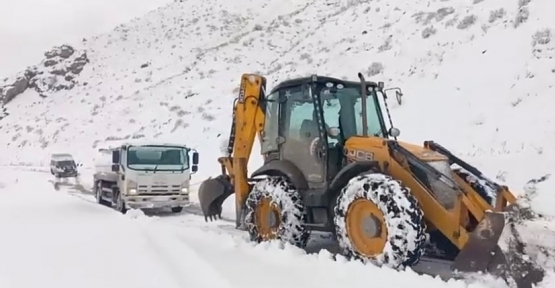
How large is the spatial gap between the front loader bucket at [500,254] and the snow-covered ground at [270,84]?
38 cm

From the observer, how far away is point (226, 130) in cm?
2412

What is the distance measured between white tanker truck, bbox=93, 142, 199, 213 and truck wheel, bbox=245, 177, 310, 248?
635 cm

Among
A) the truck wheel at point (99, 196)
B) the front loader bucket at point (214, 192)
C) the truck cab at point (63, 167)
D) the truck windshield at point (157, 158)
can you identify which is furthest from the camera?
the truck cab at point (63, 167)

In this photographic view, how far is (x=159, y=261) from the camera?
684 cm

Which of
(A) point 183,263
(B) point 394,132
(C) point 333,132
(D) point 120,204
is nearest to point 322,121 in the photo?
(C) point 333,132

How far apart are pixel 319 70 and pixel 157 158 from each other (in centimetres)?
1209

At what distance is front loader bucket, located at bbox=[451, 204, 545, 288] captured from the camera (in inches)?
207

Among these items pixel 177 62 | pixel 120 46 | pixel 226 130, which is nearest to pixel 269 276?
pixel 226 130

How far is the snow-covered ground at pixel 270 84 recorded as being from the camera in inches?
295

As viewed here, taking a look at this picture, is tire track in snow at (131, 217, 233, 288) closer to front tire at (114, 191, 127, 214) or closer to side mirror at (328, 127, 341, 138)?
side mirror at (328, 127, 341, 138)

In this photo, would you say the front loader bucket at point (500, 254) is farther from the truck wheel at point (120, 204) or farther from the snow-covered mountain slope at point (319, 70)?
the truck wheel at point (120, 204)

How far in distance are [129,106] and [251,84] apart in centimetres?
2929

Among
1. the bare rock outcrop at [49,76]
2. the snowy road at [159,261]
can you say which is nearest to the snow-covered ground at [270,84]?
the snowy road at [159,261]

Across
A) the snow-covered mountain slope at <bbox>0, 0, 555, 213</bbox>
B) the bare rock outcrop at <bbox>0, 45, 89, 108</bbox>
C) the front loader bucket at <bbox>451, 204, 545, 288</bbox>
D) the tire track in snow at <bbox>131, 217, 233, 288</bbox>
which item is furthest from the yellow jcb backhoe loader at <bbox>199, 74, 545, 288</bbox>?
the bare rock outcrop at <bbox>0, 45, 89, 108</bbox>
